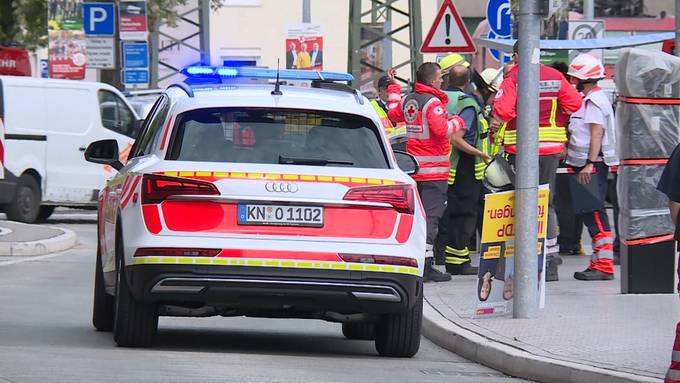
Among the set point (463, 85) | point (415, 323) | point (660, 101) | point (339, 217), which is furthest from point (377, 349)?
point (463, 85)

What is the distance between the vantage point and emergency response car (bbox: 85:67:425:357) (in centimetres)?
980

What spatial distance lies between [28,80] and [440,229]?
27.8 ft

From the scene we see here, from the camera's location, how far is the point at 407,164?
11070 mm

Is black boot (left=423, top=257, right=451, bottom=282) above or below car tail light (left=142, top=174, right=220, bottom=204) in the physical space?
below

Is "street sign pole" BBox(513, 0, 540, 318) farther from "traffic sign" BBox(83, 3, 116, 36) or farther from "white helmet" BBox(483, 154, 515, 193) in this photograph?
"traffic sign" BBox(83, 3, 116, 36)

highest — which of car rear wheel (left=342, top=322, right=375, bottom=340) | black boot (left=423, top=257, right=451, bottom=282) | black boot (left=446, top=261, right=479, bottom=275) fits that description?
car rear wheel (left=342, top=322, right=375, bottom=340)

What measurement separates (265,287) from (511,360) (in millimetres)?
1507

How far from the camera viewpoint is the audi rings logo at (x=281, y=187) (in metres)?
9.84

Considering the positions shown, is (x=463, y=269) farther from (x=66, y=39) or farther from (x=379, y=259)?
(x=66, y=39)

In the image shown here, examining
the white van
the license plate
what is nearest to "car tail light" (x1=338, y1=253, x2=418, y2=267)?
the license plate

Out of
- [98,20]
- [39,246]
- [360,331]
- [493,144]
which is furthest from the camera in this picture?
[98,20]

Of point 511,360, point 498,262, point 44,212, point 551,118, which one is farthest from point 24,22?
point 511,360

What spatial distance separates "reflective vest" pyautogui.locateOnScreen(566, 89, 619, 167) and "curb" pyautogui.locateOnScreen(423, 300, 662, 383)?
3.79 m

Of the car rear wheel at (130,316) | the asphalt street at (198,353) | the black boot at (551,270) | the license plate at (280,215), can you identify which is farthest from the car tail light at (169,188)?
the black boot at (551,270)
